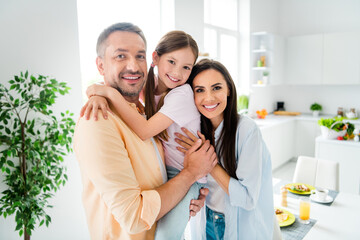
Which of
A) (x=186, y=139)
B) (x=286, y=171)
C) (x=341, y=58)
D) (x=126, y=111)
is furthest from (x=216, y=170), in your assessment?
(x=341, y=58)

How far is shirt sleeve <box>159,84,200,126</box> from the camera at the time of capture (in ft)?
4.30

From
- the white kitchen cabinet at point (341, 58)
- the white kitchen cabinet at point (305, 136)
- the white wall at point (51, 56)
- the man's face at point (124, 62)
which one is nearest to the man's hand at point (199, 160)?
the man's face at point (124, 62)

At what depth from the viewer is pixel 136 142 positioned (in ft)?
3.75

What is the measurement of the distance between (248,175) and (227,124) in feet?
0.93

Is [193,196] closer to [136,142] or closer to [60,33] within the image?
[136,142]

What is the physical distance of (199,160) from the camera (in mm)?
1297

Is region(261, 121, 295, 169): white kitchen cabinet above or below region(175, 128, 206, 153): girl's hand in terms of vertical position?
below

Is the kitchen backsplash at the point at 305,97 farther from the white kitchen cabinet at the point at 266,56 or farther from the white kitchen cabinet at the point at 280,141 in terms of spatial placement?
the white kitchen cabinet at the point at 280,141

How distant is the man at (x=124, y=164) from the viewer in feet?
3.14

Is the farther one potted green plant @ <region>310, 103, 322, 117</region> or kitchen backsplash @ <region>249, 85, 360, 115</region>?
potted green plant @ <region>310, 103, 322, 117</region>

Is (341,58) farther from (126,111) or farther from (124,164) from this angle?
(124,164)

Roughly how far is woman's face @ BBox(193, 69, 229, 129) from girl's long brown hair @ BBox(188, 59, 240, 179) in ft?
0.12

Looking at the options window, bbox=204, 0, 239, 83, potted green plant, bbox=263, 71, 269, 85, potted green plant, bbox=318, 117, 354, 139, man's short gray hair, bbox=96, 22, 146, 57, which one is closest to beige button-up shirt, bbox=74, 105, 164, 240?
man's short gray hair, bbox=96, 22, 146, 57

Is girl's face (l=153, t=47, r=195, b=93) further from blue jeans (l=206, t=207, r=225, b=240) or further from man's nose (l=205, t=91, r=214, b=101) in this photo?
blue jeans (l=206, t=207, r=225, b=240)
